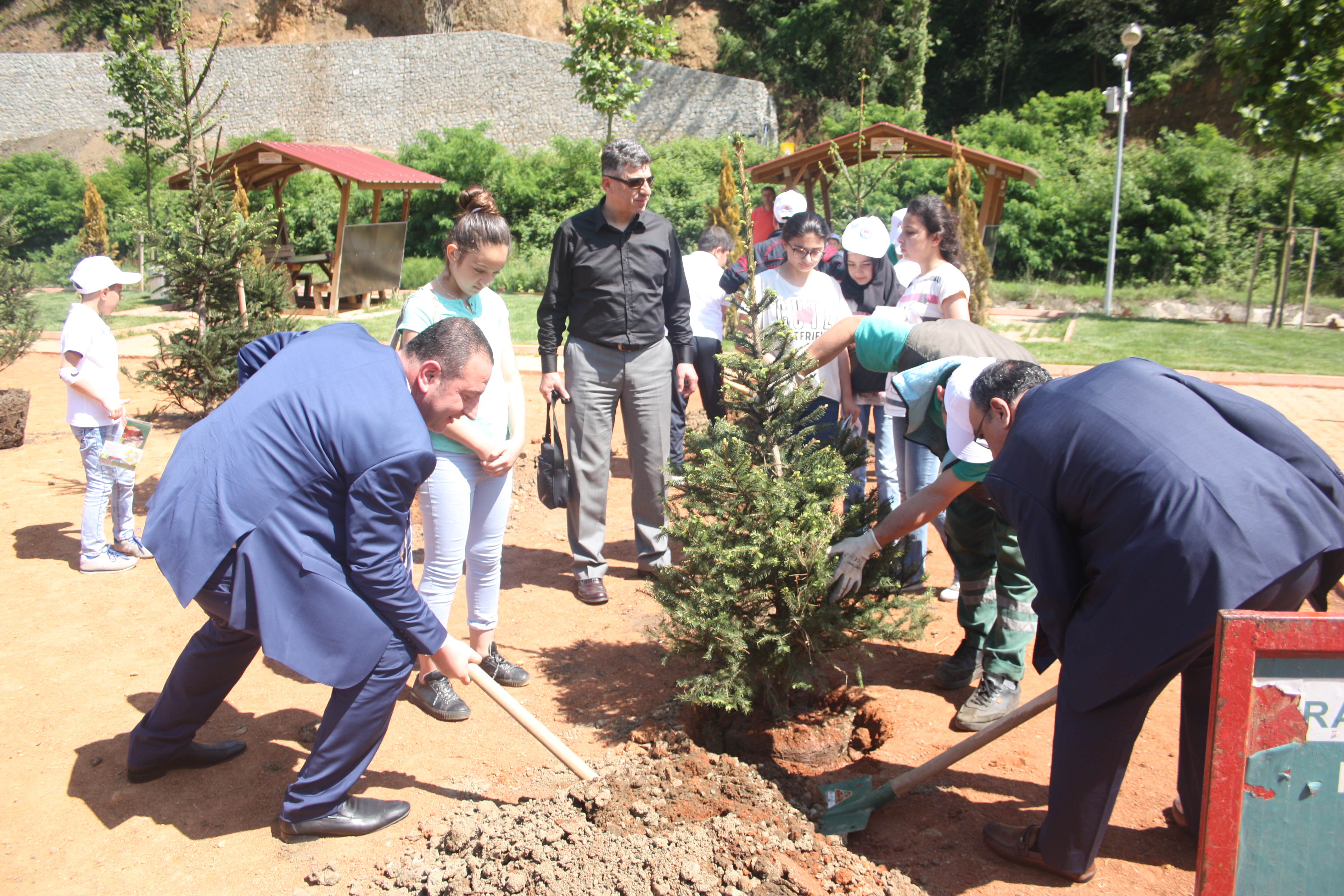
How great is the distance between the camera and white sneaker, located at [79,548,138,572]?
5.01 meters

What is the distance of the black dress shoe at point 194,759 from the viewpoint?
3.23 m

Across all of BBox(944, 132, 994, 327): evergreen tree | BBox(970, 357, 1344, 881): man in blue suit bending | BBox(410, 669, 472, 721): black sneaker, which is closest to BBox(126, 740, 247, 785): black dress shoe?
BBox(410, 669, 472, 721): black sneaker

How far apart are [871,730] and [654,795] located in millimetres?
1138

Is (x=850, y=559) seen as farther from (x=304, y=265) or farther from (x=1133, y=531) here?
(x=304, y=265)

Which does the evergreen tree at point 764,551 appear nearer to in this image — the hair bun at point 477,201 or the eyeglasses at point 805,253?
the eyeglasses at point 805,253

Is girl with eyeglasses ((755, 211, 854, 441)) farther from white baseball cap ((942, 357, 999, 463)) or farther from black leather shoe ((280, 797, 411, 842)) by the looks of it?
black leather shoe ((280, 797, 411, 842))

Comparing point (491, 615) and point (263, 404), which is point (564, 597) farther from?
point (263, 404)

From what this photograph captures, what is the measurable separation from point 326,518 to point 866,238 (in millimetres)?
3787

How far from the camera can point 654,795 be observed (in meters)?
3.03


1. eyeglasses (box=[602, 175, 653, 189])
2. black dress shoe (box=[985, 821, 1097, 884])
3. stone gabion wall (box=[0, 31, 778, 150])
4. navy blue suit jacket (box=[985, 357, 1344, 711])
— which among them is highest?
stone gabion wall (box=[0, 31, 778, 150])

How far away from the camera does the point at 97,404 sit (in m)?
4.95

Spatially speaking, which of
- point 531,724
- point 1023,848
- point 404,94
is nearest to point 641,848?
point 531,724

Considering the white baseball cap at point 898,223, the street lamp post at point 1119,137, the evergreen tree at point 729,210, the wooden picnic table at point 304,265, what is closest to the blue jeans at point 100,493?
the white baseball cap at point 898,223

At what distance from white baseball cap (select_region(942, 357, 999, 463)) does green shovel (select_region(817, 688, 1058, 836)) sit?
0.82 meters
